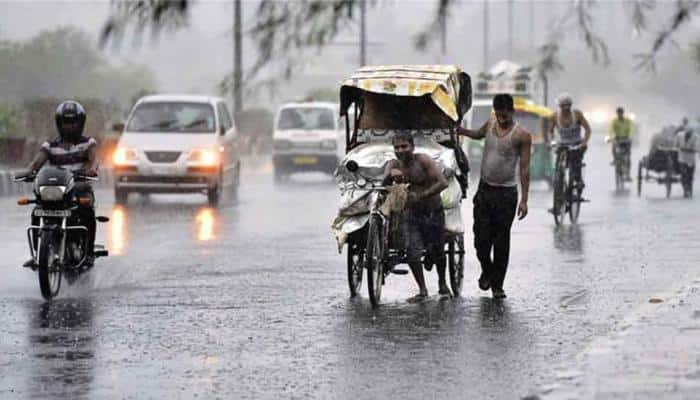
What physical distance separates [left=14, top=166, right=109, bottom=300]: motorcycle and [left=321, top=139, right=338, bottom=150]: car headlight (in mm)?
25145

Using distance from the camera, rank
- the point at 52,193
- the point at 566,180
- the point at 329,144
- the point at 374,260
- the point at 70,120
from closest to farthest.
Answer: the point at 374,260
the point at 52,193
the point at 70,120
the point at 566,180
the point at 329,144

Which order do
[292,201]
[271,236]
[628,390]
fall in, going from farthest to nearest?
[292,201]
[271,236]
[628,390]

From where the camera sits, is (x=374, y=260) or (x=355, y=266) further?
(x=355, y=266)

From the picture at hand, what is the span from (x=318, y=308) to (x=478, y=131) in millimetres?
2283

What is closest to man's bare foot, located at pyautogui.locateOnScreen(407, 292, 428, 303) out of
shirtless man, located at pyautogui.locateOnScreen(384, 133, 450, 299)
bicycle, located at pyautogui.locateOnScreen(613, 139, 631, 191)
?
shirtless man, located at pyautogui.locateOnScreen(384, 133, 450, 299)

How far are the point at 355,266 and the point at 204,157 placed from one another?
1434cm

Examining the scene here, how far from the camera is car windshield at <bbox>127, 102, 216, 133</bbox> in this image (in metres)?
29.0

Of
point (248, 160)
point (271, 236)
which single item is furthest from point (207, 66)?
point (271, 236)

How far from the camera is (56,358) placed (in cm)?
1095

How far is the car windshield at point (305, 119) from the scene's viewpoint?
40906mm

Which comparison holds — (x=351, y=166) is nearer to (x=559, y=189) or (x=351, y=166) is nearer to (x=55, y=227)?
(x=55, y=227)

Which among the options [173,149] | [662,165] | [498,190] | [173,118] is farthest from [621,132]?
[498,190]

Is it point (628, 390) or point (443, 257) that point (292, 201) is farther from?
point (628, 390)

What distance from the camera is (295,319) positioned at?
1295cm
